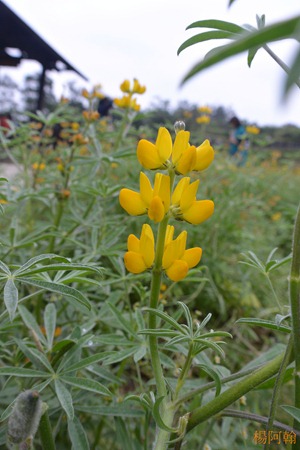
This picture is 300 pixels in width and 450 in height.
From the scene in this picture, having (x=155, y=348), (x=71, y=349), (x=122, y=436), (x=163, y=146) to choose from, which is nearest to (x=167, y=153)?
(x=163, y=146)

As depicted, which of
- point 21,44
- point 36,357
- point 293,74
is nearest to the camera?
point 293,74

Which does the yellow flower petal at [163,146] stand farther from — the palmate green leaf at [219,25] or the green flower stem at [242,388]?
the green flower stem at [242,388]

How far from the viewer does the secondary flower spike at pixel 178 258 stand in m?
0.47

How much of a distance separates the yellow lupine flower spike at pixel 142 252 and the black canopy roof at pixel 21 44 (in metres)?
5.80

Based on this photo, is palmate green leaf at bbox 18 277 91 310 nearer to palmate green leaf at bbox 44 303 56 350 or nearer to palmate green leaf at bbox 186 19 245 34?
palmate green leaf at bbox 44 303 56 350

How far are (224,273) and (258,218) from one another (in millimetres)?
1191

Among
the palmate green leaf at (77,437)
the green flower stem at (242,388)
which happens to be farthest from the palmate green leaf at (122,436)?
the green flower stem at (242,388)

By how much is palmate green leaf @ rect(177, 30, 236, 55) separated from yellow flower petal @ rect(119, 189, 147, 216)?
0.17 m

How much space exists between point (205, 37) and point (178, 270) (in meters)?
0.28

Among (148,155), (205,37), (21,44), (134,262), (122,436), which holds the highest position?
(21,44)

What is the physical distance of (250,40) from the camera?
0.65ft

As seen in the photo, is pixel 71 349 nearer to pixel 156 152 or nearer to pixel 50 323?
pixel 50 323

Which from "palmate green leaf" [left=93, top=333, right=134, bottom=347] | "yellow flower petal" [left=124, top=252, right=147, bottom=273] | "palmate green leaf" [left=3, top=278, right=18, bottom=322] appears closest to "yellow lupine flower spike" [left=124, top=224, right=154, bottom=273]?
"yellow flower petal" [left=124, top=252, right=147, bottom=273]

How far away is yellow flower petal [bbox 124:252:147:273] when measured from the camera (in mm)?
470
